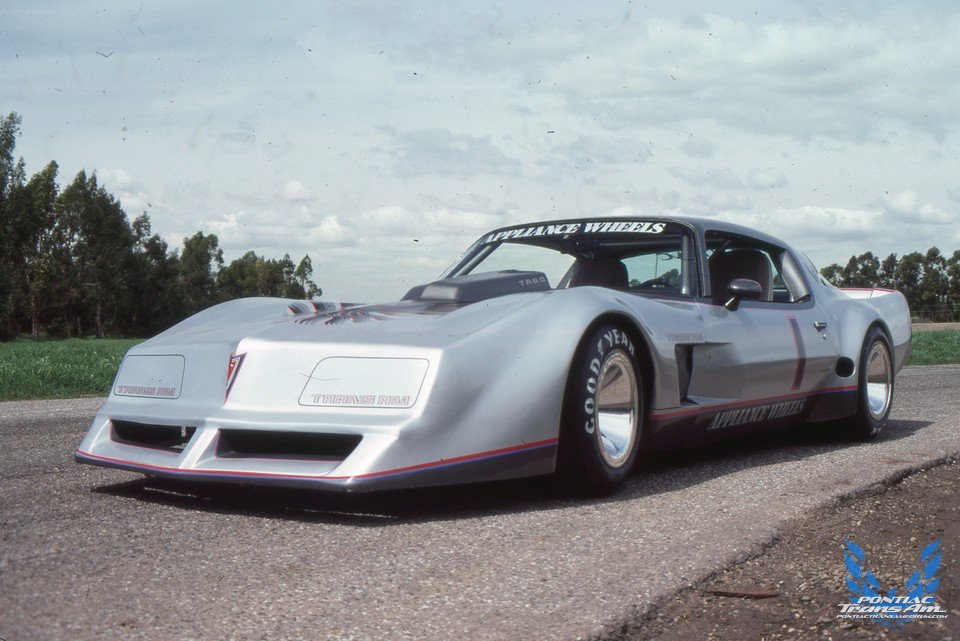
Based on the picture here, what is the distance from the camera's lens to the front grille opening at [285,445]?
3.21 metres

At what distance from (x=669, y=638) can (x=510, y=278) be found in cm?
236

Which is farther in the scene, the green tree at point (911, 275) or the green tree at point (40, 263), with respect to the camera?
the green tree at point (911, 275)

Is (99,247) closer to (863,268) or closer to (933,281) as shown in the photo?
(863,268)

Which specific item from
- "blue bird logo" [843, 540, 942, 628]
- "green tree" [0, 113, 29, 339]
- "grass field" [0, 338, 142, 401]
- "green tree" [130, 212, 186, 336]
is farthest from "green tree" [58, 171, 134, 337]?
"blue bird logo" [843, 540, 942, 628]

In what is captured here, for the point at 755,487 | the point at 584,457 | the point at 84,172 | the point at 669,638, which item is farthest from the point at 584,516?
the point at 84,172

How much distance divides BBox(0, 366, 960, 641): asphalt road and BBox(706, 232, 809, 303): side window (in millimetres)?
1347

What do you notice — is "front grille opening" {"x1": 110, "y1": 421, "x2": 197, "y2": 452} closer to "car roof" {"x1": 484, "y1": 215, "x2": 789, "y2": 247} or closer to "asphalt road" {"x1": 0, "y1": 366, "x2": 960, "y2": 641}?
"asphalt road" {"x1": 0, "y1": 366, "x2": 960, "y2": 641}

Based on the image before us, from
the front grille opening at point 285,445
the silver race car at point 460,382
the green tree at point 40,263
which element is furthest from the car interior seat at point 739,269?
the green tree at point 40,263

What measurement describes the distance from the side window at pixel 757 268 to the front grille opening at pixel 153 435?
10.0ft

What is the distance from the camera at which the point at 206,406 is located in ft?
11.2

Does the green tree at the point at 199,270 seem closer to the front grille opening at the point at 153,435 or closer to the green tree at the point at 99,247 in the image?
the green tree at the point at 99,247

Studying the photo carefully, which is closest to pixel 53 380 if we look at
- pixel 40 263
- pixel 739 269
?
pixel 739 269

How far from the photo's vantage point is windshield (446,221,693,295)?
4871 millimetres

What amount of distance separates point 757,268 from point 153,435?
3.48 metres
